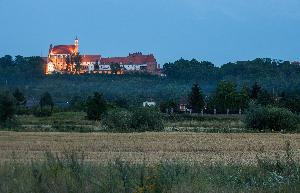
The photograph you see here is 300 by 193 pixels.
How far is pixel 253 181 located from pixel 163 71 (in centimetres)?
16592

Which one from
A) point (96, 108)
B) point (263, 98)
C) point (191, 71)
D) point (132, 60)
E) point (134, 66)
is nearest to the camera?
point (96, 108)

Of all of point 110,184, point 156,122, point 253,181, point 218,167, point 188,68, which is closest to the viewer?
point 110,184

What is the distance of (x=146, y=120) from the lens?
173ft

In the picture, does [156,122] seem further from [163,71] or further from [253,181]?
[163,71]

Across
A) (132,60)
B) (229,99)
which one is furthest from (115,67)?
(229,99)

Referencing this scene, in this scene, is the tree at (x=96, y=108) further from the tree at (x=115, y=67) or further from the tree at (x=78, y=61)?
the tree at (x=78, y=61)

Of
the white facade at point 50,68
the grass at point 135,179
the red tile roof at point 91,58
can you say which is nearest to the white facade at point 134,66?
the red tile roof at point 91,58

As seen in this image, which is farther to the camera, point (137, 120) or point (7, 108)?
point (7, 108)

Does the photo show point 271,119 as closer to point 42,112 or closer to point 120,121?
point 120,121

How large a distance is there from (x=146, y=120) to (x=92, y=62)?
13421cm

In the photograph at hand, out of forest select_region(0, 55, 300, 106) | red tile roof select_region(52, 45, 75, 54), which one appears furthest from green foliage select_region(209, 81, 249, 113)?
red tile roof select_region(52, 45, 75, 54)

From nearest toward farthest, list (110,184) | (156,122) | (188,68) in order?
(110,184) < (156,122) < (188,68)

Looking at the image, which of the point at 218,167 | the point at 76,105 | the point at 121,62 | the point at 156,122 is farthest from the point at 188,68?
the point at 218,167

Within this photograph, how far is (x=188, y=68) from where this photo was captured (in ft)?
579
